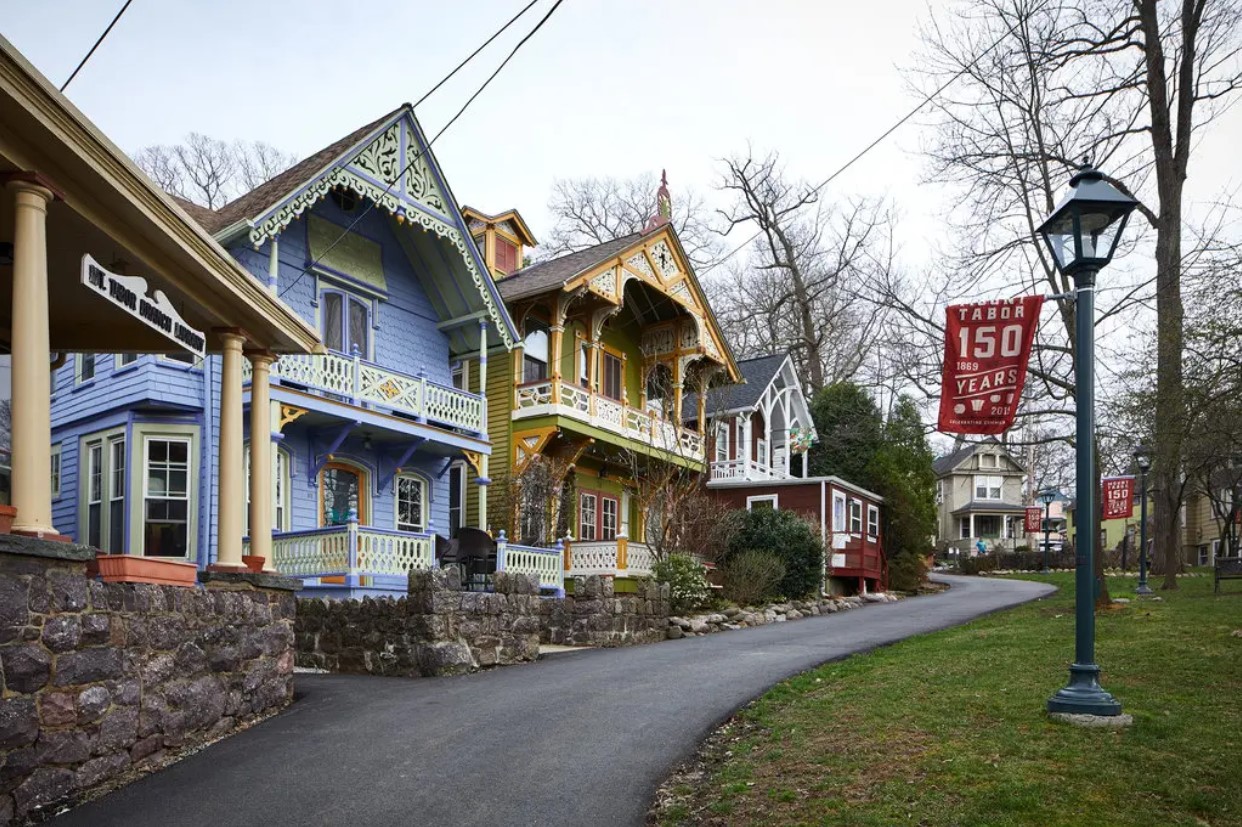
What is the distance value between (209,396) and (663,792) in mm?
11600

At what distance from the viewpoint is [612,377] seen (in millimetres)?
26812

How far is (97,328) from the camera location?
35.3ft

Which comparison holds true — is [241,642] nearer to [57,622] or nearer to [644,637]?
[57,622]

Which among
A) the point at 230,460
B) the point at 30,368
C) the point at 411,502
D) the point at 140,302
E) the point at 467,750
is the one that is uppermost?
the point at 140,302

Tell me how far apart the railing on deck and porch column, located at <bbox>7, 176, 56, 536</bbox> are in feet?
28.8

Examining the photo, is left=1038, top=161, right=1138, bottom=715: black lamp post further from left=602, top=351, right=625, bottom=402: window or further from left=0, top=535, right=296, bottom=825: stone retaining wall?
left=602, top=351, right=625, bottom=402: window

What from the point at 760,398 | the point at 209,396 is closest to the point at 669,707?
the point at 209,396

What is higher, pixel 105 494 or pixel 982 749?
pixel 105 494

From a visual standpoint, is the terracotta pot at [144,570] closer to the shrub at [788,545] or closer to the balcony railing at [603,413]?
the balcony railing at [603,413]

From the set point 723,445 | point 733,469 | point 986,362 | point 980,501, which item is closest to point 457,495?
point 733,469

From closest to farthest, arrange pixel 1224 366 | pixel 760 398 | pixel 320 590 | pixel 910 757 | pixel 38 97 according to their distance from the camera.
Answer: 1. pixel 38 97
2. pixel 910 757
3. pixel 1224 366
4. pixel 320 590
5. pixel 760 398

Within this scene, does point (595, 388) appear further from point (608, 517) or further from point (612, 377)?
point (608, 517)

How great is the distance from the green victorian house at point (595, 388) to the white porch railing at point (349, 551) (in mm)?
2504

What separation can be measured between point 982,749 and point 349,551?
10.7 meters
